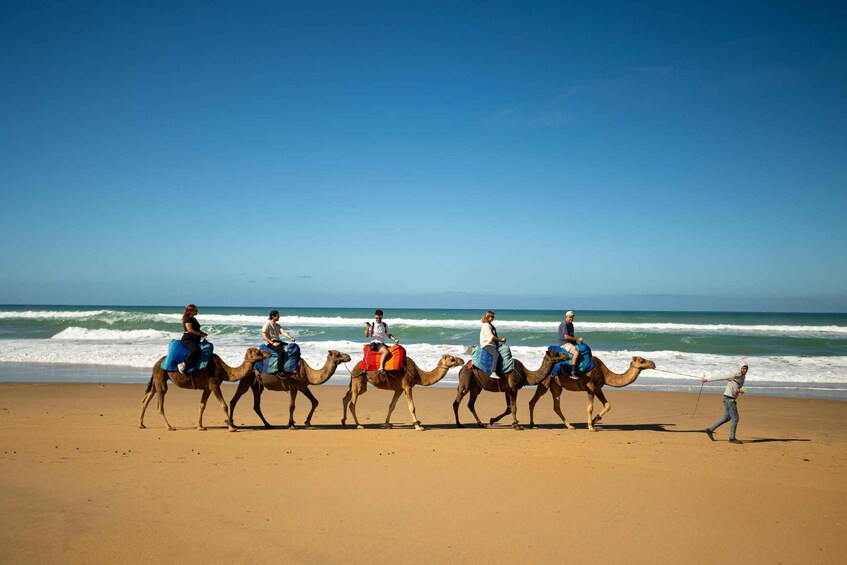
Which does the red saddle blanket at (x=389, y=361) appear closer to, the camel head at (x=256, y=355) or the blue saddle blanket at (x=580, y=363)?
the camel head at (x=256, y=355)

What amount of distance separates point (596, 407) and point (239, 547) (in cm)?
1115

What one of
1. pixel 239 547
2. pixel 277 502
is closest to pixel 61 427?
pixel 277 502

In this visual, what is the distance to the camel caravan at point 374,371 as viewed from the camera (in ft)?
37.6

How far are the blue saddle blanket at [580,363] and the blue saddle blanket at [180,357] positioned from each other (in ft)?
21.7

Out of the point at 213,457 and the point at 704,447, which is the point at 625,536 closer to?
the point at 704,447

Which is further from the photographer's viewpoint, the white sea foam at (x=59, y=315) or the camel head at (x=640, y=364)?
the white sea foam at (x=59, y=315)

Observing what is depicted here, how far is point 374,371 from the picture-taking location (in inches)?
480

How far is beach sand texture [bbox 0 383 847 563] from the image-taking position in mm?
5625

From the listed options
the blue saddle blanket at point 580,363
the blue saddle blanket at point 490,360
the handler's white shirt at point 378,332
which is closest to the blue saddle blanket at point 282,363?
the handler's white shirt at point 378,332

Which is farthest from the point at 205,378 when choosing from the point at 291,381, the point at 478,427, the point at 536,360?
the point at 536,360

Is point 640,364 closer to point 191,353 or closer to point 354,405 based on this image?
point 354,405

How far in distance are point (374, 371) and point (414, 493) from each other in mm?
5047

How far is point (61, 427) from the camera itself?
1107 cm

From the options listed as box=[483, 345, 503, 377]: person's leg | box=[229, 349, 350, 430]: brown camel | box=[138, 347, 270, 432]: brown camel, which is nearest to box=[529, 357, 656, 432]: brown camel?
box=[483, 345, 503, 377]: person's leg
